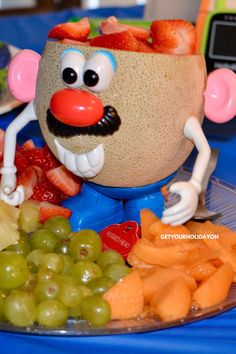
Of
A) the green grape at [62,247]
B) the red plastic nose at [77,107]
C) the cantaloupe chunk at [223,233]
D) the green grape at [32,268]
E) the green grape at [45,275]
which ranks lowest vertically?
the green grape at [62,247]

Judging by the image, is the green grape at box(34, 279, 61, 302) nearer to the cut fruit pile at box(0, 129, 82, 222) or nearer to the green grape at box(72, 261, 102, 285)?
the green grape at box(72, 261, 102, 285)


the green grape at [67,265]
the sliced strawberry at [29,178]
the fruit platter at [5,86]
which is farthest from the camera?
the fruit platter at [5,86]

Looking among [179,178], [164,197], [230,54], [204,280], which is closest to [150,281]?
[204,280]

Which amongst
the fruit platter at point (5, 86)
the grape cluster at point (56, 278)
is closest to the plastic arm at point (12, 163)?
the grape cluster at point (56, 278)

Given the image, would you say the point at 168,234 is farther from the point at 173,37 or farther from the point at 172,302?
the point at 173,37

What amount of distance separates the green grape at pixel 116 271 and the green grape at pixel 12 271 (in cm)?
10

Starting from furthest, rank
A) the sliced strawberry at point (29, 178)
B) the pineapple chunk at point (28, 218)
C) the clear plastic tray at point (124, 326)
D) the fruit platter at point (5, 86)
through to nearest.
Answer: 1. the fruit platter at point (5, 86)
2. the sliced strawberry at point (29, 178)
3. the pineapple chunk at point (28, 218)
4. the clear plastic tray at point (124, 326)

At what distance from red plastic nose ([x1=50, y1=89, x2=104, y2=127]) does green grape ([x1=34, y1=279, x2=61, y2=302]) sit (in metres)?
0.22

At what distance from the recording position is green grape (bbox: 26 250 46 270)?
859 millimetres

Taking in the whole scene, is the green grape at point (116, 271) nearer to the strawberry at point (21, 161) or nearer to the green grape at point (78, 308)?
the green grape at point (78, 308)

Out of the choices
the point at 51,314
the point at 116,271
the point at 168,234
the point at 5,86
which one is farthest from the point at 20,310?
the point at 5,86

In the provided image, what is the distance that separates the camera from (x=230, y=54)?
1.50m

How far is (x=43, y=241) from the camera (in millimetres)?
898

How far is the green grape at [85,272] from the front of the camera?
83 cm
